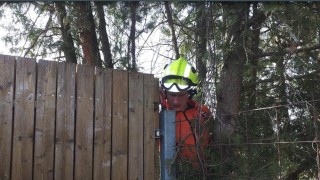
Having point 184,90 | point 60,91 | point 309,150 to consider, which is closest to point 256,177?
point 309,150

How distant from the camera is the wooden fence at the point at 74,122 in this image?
3420 mm

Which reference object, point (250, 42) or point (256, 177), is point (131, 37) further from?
point (256, 177)

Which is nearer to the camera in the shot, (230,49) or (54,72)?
(54,72)

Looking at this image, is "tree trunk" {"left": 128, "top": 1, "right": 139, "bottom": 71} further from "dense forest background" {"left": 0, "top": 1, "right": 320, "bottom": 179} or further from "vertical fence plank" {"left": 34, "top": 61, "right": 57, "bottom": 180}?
"vertical fence plank" {"left": 34, "top": 61, "right": 57, "bottom": 180}

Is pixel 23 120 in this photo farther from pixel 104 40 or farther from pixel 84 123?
pixel 104 40

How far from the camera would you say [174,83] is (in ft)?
14.7

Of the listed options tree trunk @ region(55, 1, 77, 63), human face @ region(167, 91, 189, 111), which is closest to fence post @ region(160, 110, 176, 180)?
human face @ region(167, 91, 189, 111)

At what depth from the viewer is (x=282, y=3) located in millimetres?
4266

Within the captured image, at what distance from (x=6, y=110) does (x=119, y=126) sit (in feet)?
3.22

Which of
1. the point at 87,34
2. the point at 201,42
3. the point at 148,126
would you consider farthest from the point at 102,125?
the point at 87,34

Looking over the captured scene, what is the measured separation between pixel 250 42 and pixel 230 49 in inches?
13.1

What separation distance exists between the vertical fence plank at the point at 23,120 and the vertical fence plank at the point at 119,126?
2.37 ft

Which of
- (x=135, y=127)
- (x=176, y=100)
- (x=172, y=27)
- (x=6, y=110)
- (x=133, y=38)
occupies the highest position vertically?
(x=172, y=27)

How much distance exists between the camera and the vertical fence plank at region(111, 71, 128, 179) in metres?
3.86
